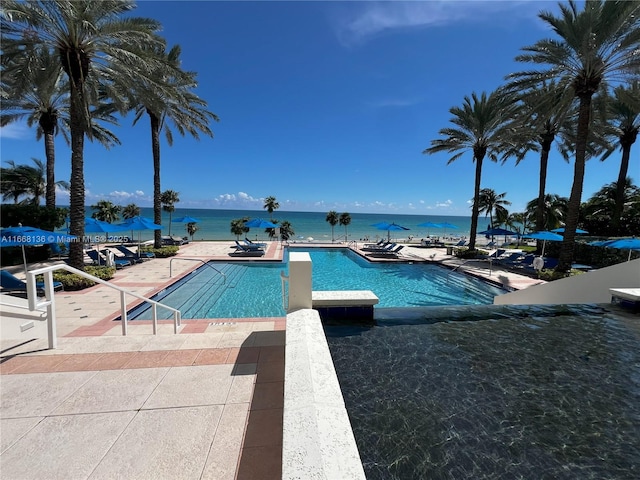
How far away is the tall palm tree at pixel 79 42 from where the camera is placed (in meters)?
8.70

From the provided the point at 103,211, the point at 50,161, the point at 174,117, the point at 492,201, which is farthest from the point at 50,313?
the point at 492,201

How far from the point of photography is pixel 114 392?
319cm

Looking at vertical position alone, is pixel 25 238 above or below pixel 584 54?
below

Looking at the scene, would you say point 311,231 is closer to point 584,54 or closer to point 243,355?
point 584,54

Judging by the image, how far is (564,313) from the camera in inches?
237

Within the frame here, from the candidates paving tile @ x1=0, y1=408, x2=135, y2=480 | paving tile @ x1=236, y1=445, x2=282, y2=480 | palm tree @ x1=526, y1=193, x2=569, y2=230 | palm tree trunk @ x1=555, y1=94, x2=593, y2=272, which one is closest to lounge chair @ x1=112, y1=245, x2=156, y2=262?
paving tile @ x1=0, y1=408, x2=135, y2=480

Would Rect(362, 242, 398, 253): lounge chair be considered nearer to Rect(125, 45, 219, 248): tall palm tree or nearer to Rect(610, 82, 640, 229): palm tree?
Rect(125, 45, 219, 248): tall palm tree

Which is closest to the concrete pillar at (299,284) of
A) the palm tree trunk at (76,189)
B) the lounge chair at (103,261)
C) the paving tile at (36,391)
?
the paving tile at (36,391)

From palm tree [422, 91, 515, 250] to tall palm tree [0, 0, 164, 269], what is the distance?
652 inches

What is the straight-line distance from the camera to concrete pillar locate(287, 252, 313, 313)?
14.2 ft

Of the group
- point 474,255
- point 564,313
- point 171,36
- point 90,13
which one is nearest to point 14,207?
point 90,13

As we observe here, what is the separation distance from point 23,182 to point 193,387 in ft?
101

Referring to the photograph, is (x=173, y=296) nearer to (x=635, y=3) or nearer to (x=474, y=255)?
(x=474, y=255)

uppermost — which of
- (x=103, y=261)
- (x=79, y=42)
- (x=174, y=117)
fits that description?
(x=174, y=117)
